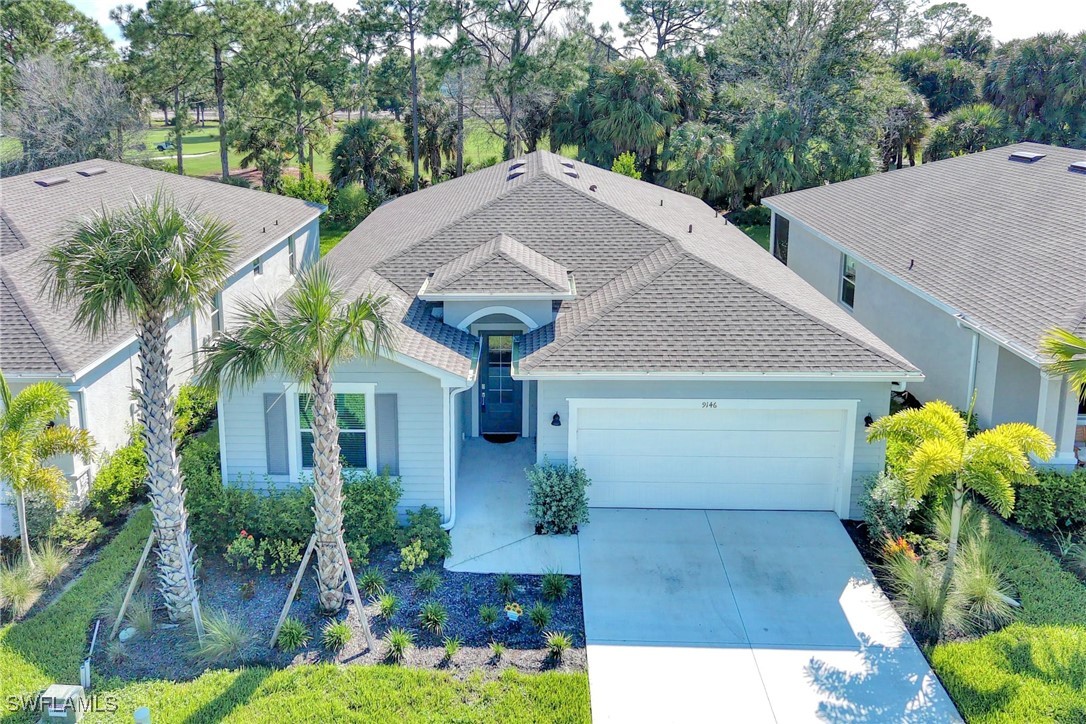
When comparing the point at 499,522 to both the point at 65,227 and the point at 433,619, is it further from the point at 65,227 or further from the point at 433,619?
the point at 65,227

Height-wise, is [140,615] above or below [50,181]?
below

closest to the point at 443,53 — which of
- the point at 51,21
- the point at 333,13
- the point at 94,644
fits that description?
the point at 333,13

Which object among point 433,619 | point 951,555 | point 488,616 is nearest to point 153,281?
point 433,619

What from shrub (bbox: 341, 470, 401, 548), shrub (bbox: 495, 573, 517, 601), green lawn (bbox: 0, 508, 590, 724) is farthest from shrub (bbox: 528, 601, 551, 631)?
shrub (bbox: 341, 470, 401, 548)

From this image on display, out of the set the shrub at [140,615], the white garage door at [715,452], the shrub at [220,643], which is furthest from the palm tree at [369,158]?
the shrub at [220,643]

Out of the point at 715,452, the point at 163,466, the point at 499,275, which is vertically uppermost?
the point at 499,275

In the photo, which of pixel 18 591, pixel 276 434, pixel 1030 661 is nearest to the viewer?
pixel 1030 661
